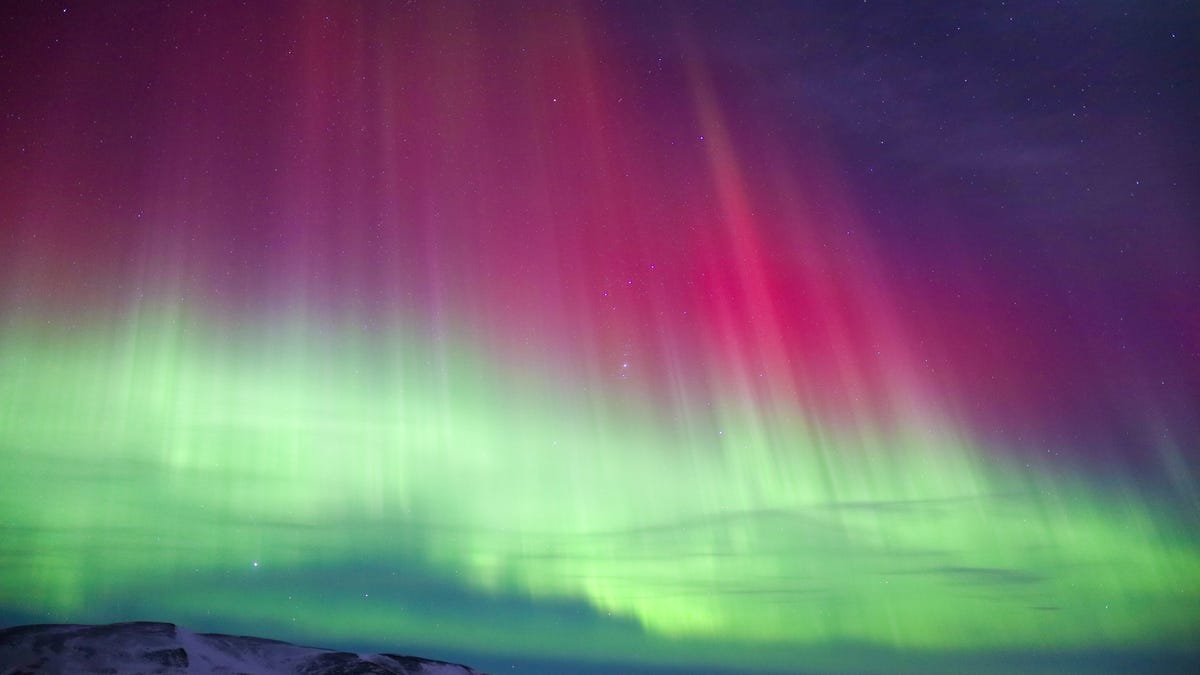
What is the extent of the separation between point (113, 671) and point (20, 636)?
32.5 m

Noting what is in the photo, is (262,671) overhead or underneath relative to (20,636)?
underneath

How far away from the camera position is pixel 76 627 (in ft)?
639

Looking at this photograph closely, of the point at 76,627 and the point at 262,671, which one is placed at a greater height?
the point at 76,627

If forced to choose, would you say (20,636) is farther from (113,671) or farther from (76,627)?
(113,671)

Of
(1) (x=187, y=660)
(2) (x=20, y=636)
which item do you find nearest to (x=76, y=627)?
(2) (x=20, y=636)

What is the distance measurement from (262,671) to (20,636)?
51.9 m

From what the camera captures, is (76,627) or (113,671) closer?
(113,671)

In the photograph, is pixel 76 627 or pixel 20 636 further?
pixel 76 627

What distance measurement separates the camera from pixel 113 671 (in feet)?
551

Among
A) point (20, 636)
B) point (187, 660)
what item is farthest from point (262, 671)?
point (20, 636)

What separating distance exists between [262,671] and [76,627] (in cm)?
4496

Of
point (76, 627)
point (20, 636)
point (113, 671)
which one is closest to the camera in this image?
point (113, 671)

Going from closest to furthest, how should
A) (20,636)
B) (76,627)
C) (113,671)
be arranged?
(113,671) → (20,636) → (76,627)

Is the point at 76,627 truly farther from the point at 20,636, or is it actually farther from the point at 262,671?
the point at 262,671
